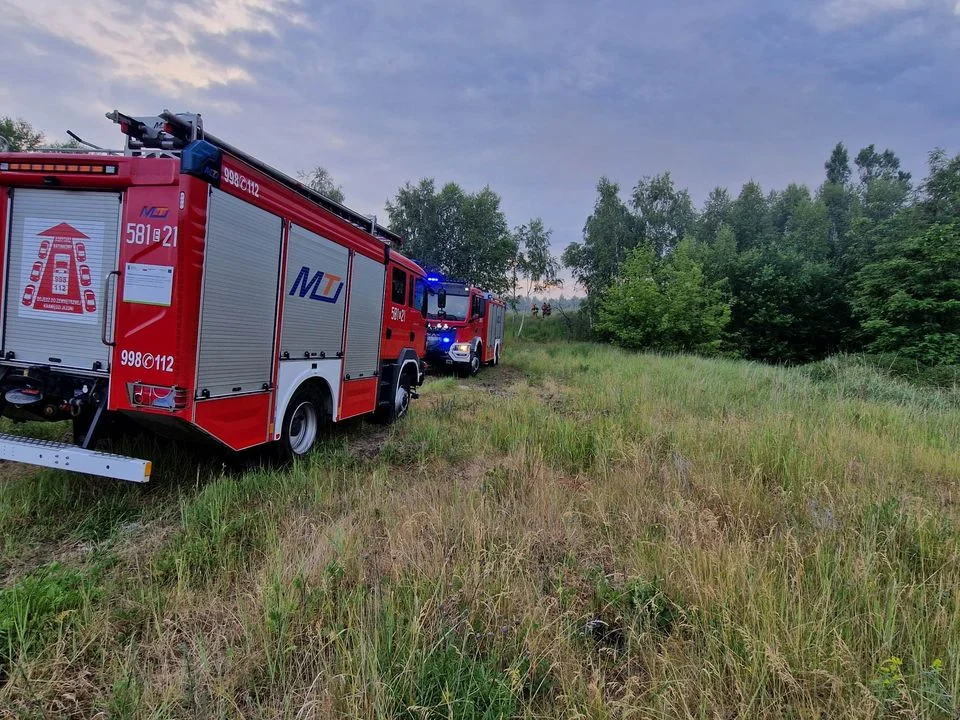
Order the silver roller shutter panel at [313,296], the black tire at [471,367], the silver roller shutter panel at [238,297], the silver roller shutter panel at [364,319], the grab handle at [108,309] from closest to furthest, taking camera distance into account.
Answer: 1. the grab handle at [108,309]
2. the silver roller shutter panel at [238,297]
3. the silver roller shutter panel at [313,296]
4. the silver roller shutter panel at [364,319]
5. the black tire at [471,367]

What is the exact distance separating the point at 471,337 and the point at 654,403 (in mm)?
8064

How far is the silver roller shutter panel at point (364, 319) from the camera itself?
6.24m

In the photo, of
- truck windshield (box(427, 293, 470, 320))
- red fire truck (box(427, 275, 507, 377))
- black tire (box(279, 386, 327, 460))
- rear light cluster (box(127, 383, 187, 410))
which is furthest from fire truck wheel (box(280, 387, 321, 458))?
truck windshield (box(427, 293, 470, 320))

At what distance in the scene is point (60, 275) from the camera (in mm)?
3873

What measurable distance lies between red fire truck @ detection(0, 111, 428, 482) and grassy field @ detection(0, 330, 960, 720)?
0.71 meters

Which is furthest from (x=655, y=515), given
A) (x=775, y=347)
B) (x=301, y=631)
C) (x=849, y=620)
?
(x=775, y=347)

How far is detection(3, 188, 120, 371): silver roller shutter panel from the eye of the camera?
12.4ft

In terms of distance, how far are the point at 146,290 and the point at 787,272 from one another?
37.5 m

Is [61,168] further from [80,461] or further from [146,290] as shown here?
[80,461]

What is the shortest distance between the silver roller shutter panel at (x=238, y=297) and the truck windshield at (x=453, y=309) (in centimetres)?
1028

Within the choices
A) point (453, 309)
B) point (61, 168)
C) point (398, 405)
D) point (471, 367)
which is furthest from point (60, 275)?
point (471, 367)

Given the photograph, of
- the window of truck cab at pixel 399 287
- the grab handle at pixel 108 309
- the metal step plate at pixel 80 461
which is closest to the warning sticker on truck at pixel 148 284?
the grab handle at pixel 108 309

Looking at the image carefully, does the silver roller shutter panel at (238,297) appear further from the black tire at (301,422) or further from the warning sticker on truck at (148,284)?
the black tire at (301,422)

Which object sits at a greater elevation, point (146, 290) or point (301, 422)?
point (146, 290)
